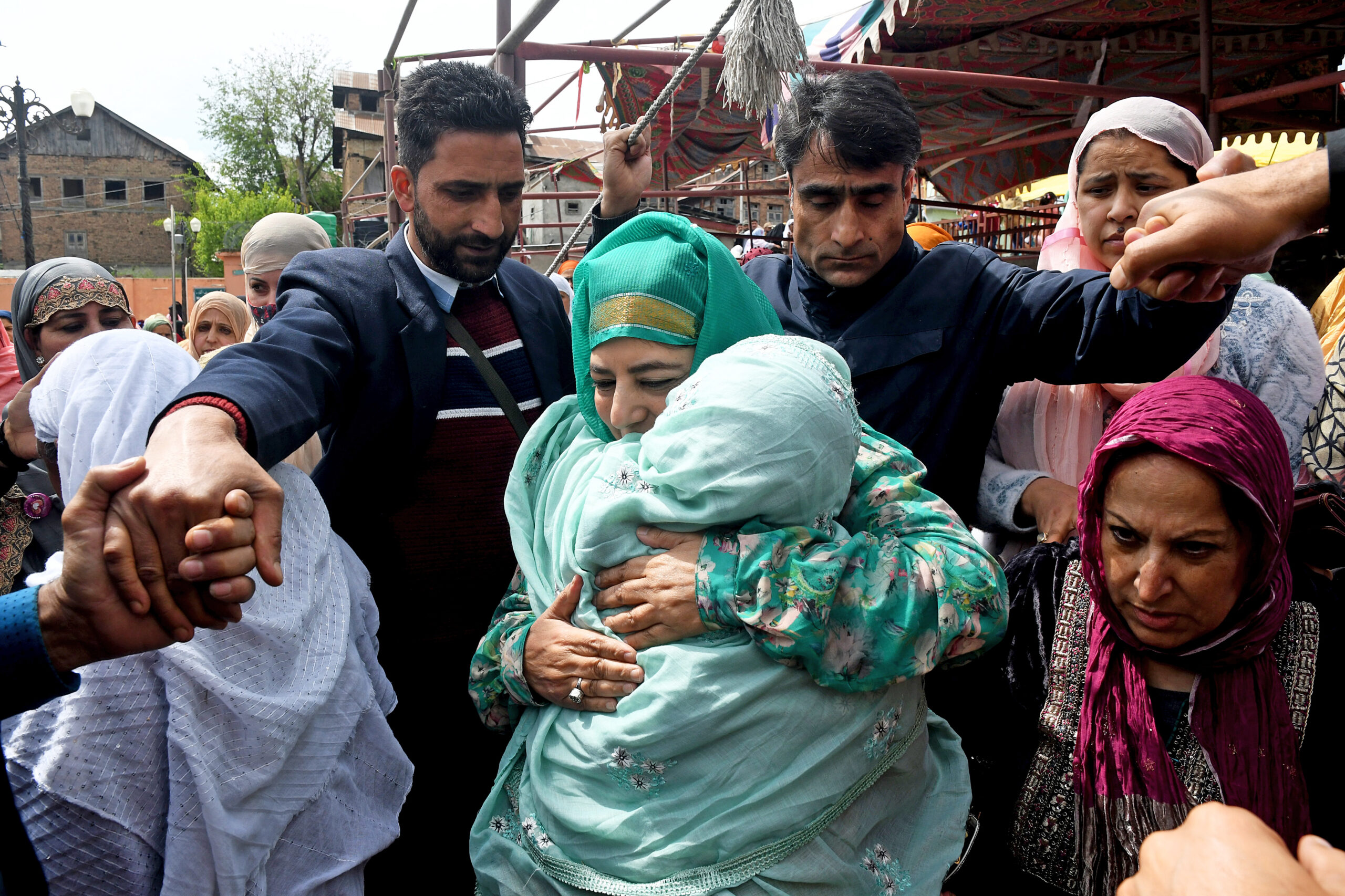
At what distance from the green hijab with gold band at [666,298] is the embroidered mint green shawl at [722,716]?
0.70 feet

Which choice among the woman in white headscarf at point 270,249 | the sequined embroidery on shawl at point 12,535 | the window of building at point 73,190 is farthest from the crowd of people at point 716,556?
the window of building at point 73,190

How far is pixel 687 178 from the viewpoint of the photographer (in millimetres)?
9289

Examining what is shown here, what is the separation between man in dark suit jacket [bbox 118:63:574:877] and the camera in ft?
6.87

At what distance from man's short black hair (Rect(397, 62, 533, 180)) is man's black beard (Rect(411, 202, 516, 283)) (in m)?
0.16

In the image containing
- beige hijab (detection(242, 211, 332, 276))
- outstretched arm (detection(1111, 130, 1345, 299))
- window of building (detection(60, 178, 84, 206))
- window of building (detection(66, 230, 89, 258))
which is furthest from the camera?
window of building (detection(66, 230, 89, 258))

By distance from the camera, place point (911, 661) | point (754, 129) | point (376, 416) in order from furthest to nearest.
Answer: point (754, 129), point (376, 416), point (911, 661)

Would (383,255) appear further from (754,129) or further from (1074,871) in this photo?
(754,129)

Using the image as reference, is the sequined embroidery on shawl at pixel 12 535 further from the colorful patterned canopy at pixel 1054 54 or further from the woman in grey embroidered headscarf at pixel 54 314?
the colorful patterned canopy at pixel 1054 54

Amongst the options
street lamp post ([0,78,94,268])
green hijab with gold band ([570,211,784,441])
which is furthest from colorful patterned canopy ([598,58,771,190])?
street lamp post ([0,78,94,268])

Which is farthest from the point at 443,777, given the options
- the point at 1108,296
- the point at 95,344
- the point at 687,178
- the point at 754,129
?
the point at 687,178

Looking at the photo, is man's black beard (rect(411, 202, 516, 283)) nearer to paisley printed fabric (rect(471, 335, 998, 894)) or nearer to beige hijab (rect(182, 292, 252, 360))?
paisley printed fabric (rect(471, 335, 998, 894))

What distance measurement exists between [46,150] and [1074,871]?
5809cm

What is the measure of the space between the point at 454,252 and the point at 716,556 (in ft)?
4.04

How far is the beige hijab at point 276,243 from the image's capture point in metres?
4.52
